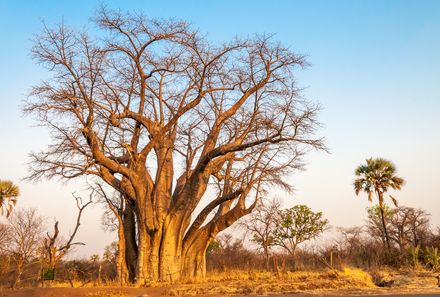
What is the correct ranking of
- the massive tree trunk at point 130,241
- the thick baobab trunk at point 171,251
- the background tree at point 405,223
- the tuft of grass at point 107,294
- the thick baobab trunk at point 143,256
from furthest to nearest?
the background tree at point 405,223 → the massive tree trunk at point 130,241 → the thick baobab trunk at point 171,251 → the thick baobab trunk at point 143,256 → the tuft of grass at point 107,294

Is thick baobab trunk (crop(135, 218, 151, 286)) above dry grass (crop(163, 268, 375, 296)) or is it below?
above

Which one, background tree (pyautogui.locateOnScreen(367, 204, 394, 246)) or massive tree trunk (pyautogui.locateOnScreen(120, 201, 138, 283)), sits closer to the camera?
massive tree trunk (pyautogui.locateOnScreen(120, 201, 138, 283))

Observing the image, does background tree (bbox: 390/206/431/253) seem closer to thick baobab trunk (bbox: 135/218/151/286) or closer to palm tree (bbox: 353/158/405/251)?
palm tree (bbox: 353/158/405/251)

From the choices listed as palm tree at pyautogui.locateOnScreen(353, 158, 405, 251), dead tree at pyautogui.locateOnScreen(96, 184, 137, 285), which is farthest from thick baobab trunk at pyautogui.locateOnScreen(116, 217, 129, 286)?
palm tree at pyautogui.locateOnScreen(353, 158, 405, 251)

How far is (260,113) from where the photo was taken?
13.5m

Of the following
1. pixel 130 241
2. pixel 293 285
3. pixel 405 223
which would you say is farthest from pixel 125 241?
pixel 405 223

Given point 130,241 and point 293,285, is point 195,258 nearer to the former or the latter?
point 130,241

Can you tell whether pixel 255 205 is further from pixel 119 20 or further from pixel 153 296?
Result: pixel 119 20

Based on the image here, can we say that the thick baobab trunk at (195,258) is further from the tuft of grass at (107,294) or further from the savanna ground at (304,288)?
the tuft of grass at (107,294)

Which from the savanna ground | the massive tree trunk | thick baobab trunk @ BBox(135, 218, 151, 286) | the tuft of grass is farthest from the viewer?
the massive tree trunk

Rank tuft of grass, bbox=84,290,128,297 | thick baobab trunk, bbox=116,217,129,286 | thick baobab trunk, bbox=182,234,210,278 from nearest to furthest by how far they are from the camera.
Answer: tuft of grass, bbox=84,290,128,297, thick baobab trunk, bbox=116,217,129,286, thick baobab trunk, bbox=182,234,210,278

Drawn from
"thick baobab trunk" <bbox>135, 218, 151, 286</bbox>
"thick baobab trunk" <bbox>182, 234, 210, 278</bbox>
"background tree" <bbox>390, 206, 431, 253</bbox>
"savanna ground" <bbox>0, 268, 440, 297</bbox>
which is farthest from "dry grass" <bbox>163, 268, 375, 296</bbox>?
"background tree" <bbox>390, 206, 431, 253</bbox>

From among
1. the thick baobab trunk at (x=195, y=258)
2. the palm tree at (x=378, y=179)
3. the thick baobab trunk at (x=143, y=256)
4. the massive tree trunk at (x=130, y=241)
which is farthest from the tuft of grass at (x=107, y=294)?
the palm tree at (x=378, y=179)

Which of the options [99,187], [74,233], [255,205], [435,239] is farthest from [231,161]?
[435,239]
